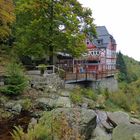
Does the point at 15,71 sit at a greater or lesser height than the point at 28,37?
lesser

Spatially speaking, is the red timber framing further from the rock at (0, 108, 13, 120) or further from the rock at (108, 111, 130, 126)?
the rock at (0, 108, 13, 120)

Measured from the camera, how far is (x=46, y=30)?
Result: 23.7 m

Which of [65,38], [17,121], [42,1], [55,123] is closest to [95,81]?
[65,38]

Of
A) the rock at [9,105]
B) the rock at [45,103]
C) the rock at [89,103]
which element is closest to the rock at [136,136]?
the rock at [45,103]

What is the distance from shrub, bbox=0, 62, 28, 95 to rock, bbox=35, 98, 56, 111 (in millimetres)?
1308

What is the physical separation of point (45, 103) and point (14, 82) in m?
2.29

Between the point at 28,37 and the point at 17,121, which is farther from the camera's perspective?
the point at 28,37

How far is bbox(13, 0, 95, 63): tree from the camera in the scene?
23.3m

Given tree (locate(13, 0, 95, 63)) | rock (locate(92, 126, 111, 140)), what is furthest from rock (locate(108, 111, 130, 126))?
tree (locate(13, 0, 95, 63))

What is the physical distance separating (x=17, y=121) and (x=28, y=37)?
32.8 ft

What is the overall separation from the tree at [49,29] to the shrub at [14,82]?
5.26m

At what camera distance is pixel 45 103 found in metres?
17.4

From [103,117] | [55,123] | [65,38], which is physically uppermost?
[65,38]

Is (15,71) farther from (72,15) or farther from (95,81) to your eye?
(95,81)
